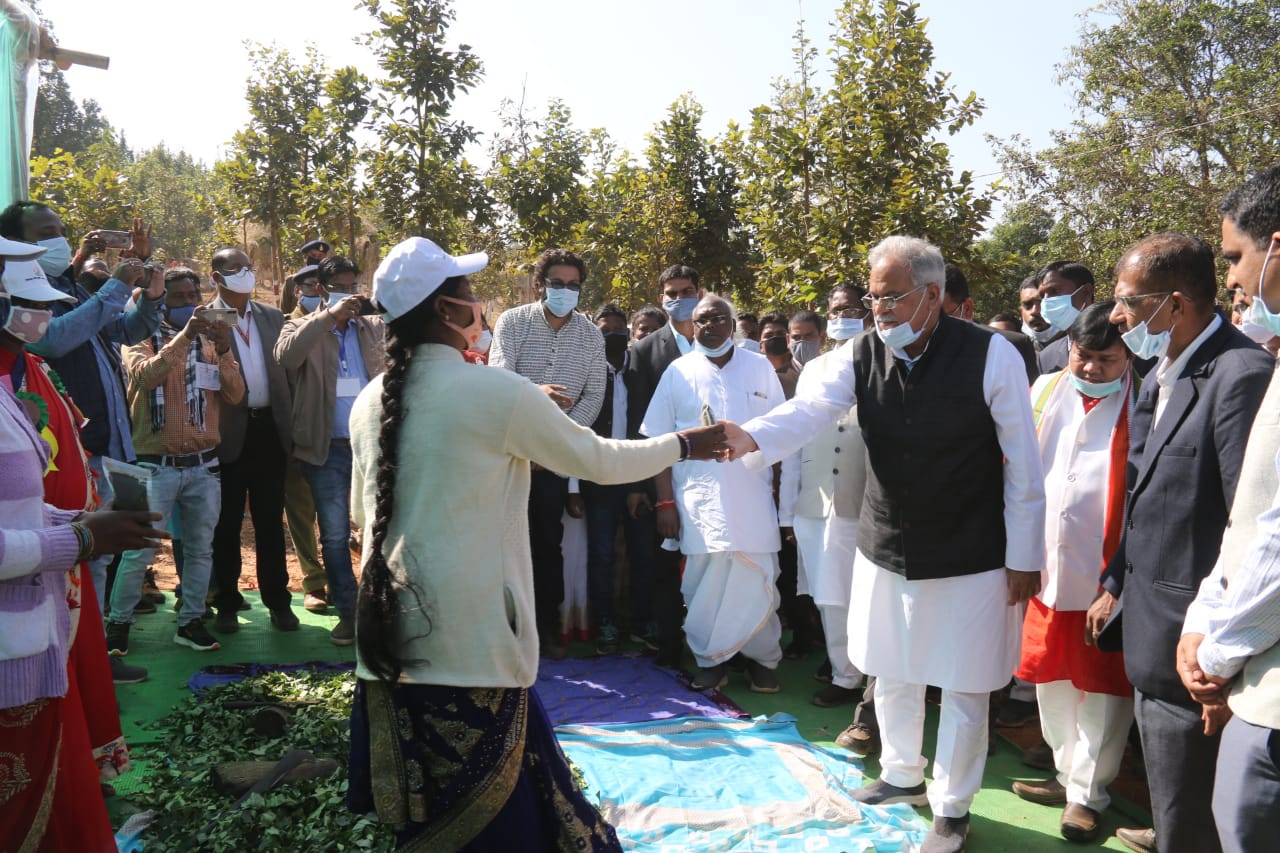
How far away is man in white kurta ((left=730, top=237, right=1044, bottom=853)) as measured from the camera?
140 inches

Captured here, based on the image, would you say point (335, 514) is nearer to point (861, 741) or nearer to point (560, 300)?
point (560, 300)

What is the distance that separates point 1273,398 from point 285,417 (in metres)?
5.53

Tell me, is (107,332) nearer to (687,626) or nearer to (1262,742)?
(687,626)

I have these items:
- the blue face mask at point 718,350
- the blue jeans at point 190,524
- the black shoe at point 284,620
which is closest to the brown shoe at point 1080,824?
the blue face mask at point 718,350

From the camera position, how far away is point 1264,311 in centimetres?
223

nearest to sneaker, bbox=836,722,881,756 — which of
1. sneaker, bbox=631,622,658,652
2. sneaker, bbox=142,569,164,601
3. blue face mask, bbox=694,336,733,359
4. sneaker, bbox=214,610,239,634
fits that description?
sneaker, bbox=631,622,658,652

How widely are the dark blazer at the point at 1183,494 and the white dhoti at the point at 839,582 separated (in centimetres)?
214

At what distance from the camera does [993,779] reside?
14.1 ft

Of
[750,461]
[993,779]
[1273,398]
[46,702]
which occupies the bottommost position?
[993,779]

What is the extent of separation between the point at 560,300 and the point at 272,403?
6.86 ft

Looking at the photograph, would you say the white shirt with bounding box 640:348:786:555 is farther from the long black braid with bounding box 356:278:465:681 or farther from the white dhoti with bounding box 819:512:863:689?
the long black braid with bounding box 356:278:465:681

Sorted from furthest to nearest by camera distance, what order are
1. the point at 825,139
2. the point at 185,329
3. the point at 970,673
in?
the point at 825,139
the point at 185,329
the point at 970,673

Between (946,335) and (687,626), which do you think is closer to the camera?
(946,335)

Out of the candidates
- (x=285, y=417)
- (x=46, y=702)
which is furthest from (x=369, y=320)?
(x=46, y=702)
